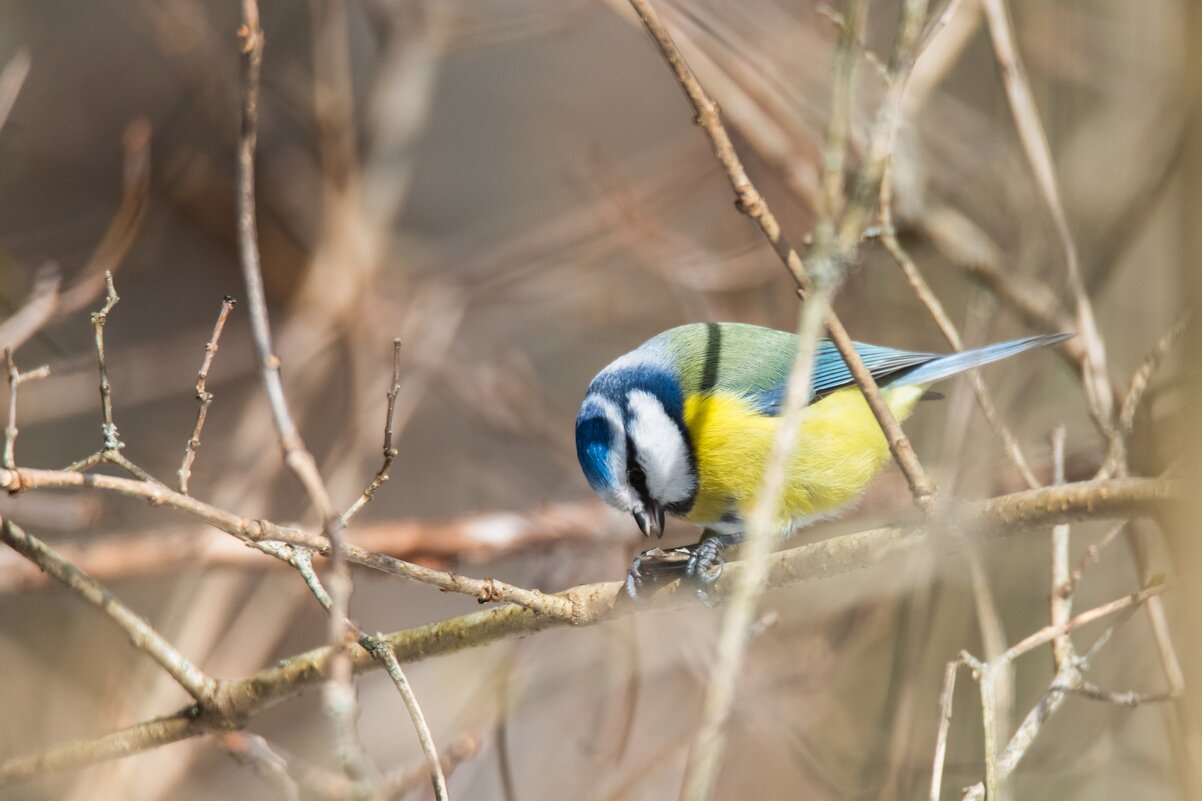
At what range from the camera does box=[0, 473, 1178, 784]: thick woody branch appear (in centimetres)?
161

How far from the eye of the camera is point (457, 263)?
5.07 meters

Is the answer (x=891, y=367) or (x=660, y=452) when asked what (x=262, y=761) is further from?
(x=891, y=367)

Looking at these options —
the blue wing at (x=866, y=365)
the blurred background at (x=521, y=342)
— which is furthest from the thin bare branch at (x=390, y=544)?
the blue wing at (x=866, y=365)

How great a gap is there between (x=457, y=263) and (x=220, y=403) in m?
1.28

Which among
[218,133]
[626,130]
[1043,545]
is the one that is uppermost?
[626,130]

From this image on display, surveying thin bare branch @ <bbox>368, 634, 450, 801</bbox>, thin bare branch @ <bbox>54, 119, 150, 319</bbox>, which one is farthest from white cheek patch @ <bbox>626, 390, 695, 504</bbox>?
thin bare branch @ <bbox>54, 119, 150, 319</bbox>

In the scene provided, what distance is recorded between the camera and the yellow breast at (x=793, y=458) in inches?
101

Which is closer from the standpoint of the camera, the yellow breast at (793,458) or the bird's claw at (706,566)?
the bird's claw at (706,566)

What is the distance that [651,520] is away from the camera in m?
2.62

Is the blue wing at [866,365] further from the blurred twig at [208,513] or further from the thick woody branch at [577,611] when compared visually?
the blurred twig at [208,513]

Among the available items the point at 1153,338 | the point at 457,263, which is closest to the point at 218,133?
the point at 457,263

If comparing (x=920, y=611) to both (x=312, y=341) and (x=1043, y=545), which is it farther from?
(x=312, y=341)

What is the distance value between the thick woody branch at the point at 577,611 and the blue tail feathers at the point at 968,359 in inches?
Result: 30.9

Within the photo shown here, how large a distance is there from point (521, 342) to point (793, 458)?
2796 millimetres
